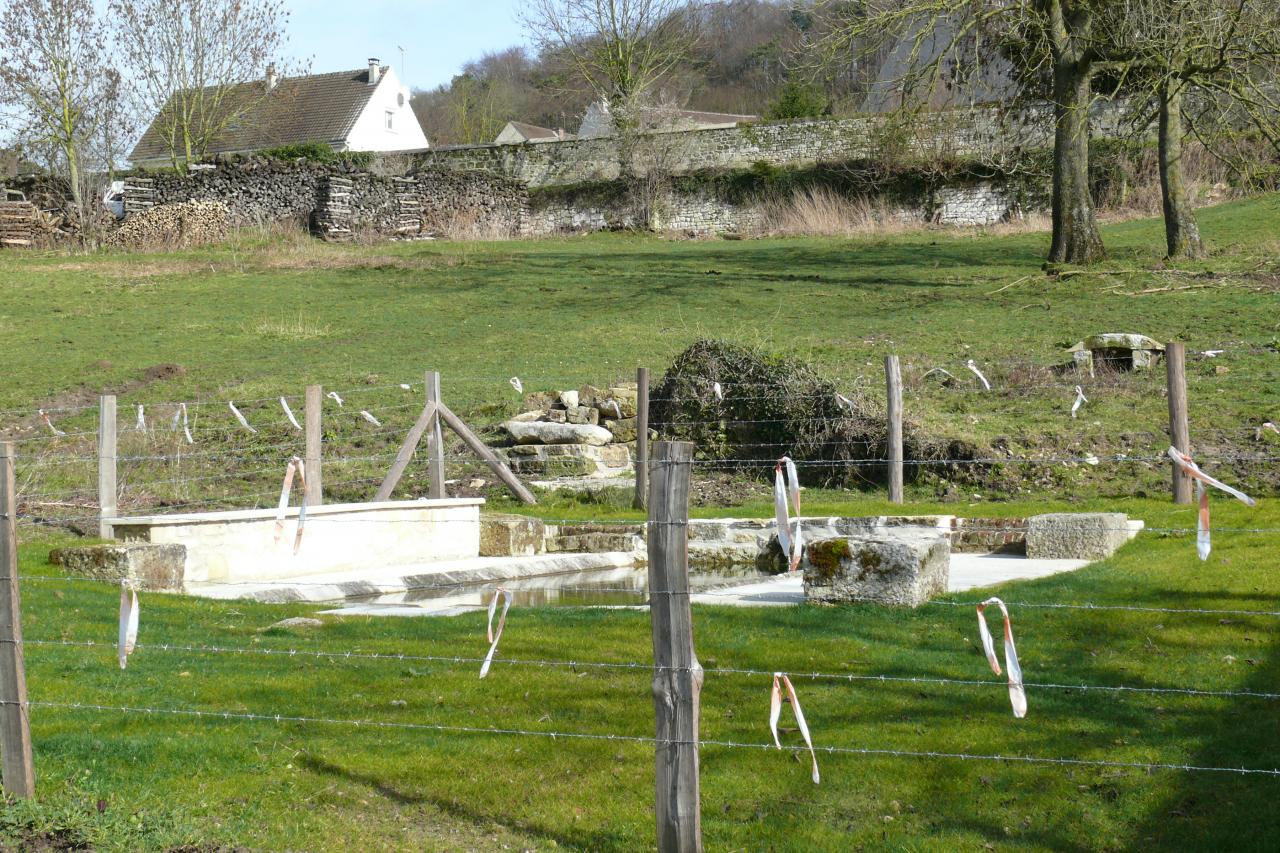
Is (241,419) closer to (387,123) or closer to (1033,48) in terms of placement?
(1033,48)

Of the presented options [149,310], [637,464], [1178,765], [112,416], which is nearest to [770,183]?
[149,310]

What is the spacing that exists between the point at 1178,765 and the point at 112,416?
9551 millimetres

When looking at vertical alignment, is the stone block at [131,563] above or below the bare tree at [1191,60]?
below

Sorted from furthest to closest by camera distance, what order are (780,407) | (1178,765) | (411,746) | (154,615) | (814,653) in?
(780,407) < (154,615) < (814,653) < (411,746) < (1178,765)

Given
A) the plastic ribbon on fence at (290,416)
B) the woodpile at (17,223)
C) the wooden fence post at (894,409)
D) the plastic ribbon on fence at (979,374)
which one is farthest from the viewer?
the woodpile at (17,223)

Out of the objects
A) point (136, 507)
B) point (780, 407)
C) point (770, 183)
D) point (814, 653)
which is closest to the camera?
point (814, 653)

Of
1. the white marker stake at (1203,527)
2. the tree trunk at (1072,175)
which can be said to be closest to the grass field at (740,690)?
the white marker stake at (1203,527)

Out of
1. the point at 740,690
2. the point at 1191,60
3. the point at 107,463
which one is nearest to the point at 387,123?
the point at 1191,60

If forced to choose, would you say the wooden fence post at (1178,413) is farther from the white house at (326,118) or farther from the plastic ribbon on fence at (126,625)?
the white house at (326,118)

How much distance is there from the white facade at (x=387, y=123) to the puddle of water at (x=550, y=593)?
4774 centimetres

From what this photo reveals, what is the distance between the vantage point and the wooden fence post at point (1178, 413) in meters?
11.6

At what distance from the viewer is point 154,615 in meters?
8.30

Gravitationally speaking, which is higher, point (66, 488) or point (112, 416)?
point (112, 416)

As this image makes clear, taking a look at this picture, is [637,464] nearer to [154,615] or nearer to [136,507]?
[136,507]
